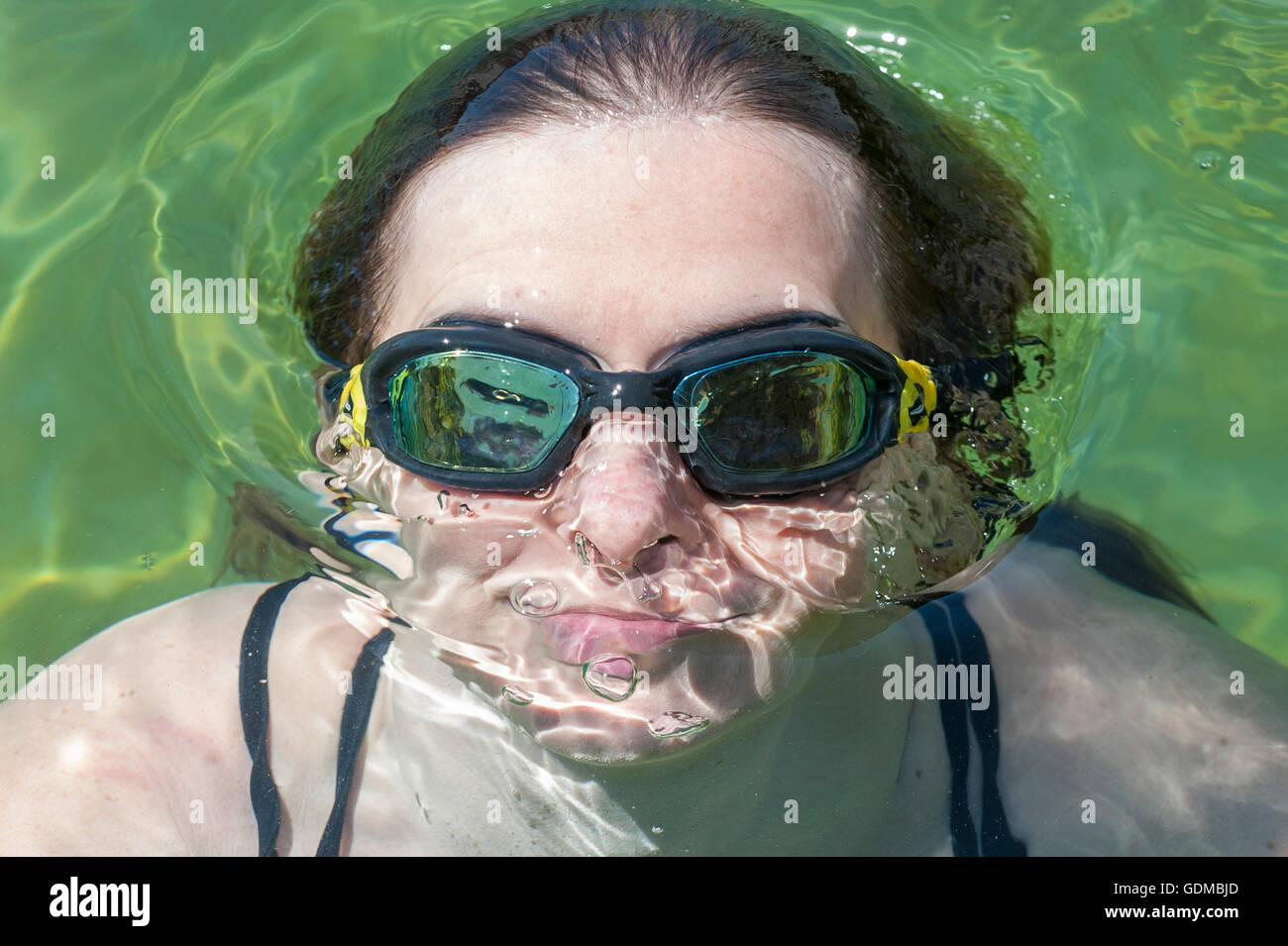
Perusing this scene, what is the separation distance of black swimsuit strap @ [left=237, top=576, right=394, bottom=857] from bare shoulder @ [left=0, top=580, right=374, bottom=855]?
3cm

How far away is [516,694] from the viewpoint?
2564mm

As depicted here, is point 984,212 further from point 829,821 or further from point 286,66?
point 286,66

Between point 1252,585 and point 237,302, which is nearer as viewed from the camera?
point 1252,585

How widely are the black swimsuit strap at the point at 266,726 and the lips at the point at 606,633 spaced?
0.79 m

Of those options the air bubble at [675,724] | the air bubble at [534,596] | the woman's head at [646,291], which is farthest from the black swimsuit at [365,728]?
the air bubble at [675,724]

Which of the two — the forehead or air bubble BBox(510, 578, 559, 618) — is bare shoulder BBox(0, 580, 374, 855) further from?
the forehead

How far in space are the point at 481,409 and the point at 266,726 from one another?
45.2 inches

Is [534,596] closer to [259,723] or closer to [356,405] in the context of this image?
[356,405]

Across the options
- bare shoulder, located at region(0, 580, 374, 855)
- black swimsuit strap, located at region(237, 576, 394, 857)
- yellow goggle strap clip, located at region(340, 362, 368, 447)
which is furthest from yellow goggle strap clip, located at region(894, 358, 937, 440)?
bare shoulder, located at region(0, 580, 374, 855)

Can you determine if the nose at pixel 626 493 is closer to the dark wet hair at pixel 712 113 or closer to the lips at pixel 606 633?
the lips at pixel 606 633

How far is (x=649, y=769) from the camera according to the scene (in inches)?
102

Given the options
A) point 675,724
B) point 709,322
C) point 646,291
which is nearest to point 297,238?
point 646,291

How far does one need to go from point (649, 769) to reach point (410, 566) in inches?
32.5
